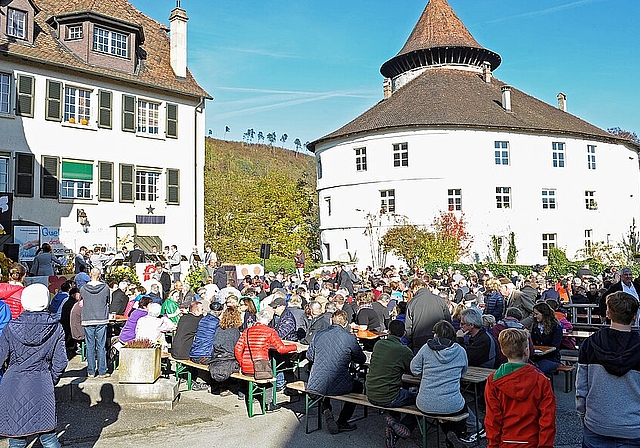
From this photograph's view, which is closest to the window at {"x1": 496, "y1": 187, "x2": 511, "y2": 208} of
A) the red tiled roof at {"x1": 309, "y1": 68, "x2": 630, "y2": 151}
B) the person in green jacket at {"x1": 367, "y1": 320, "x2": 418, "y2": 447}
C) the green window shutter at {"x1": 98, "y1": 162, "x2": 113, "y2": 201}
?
the red tiled roof at {"x1": 309, "y1": 68, "x2": 630, "y2": 151}

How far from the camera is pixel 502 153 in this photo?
37.9 meters

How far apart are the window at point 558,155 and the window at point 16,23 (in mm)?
30560

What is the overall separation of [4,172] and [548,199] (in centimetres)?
3031

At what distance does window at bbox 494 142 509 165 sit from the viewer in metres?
37.8

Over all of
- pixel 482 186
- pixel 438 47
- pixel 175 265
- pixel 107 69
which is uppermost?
pixel 438 47

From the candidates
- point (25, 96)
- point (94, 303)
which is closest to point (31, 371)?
point (94, 303)

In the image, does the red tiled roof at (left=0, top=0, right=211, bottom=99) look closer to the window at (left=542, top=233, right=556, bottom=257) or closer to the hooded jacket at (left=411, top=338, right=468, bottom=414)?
the hooded jacket at (left=411, top=338, right=468, bottom=414)

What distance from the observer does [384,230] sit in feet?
124

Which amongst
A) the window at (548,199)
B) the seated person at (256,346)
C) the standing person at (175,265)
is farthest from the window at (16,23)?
the window at (548,199)

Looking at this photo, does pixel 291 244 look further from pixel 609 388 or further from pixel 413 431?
pixel 609 388

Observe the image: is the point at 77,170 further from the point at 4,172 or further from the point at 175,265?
the point at 175,265

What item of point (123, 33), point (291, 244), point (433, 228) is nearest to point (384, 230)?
point (433, 228)

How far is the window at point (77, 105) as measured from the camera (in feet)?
82.2

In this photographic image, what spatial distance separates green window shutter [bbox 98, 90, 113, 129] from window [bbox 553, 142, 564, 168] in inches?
1065
